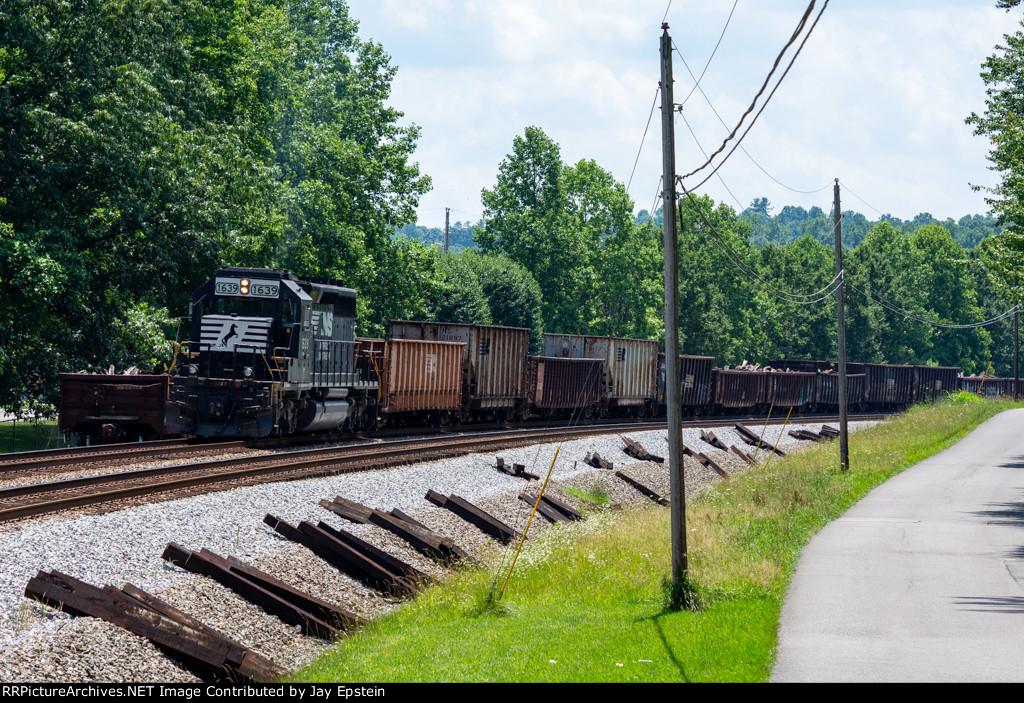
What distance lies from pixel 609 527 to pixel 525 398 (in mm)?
22097

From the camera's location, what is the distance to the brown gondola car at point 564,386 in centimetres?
4250

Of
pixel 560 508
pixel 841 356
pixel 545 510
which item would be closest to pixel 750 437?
pixel 841 356

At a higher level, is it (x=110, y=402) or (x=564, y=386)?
(x=564, y=386)

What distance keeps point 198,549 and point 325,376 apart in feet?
46.8

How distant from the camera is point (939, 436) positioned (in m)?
45.1

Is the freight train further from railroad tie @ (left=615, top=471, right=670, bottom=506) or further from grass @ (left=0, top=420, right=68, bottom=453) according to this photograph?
grass @ (left=0, top=420, right=68, bottom=453)

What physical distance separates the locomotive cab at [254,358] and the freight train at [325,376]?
25 mm

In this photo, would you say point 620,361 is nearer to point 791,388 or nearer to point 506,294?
point 791,388

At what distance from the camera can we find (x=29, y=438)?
40312 mm

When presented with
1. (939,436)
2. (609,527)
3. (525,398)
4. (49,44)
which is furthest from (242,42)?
(939,436)

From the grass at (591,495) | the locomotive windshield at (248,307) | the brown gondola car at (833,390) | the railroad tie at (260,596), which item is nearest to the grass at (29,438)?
the locomotive windshield at (248,307)

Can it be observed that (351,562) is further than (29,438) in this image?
No
